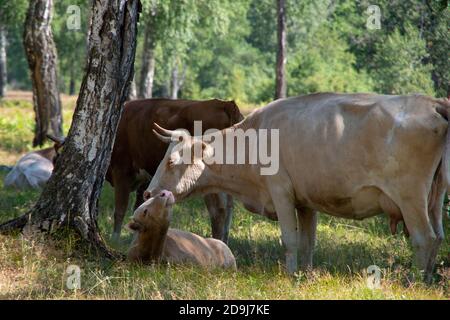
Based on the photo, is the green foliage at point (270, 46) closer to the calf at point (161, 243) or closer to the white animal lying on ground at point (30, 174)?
the calf at point (161, 243)

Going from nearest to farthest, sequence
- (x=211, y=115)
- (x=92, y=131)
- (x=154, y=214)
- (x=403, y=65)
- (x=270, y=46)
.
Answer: (x=154, y=214)
(x=92, y=131)
(x=211, y=115)
(x=403, y=65)
(x=270, y=46)

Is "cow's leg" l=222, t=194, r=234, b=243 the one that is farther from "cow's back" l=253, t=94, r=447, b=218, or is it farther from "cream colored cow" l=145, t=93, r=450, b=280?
"cow's back" l=253, t=94, r=447, b=218

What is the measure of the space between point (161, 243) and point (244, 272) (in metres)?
0.99

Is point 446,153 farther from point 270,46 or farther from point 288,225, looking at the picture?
point 270,46

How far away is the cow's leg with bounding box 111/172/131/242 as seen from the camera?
42.8ft

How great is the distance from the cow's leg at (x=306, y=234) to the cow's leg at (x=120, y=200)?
3389 millimetres

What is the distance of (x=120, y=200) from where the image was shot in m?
13.1

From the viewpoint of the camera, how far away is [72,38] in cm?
5766

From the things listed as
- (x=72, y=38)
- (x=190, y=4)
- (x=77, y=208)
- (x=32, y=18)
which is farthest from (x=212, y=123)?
(x=72, y=38)

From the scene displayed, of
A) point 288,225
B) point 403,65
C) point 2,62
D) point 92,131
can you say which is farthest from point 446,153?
point 2,62

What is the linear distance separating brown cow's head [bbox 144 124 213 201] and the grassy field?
110 cm

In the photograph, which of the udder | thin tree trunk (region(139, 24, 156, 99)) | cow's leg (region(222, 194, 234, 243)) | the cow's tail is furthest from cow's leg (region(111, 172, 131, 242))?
thin tree trunk (region(139, 24, 156, 99))

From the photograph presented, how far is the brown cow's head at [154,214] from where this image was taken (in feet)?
31.6

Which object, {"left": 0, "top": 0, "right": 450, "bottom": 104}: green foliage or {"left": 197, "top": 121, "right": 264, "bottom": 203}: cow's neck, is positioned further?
{"left": 0, "top": 0, "right": 450, "bottom": 104}: green foliage
